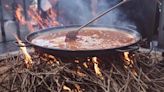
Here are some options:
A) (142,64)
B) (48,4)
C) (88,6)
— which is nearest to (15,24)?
(48,4)

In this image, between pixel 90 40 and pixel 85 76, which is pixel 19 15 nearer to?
pixel 90 40

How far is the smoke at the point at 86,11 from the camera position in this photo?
616 centimetres

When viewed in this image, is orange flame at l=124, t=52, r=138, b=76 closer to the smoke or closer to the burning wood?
the smoke

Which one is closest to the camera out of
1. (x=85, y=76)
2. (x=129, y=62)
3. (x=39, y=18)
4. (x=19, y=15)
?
(x=85, y=76)

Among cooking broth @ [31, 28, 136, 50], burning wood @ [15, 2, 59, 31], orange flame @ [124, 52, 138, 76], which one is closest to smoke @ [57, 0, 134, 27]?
burning wood @ [15, 2, 59, 31]

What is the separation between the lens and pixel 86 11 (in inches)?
264

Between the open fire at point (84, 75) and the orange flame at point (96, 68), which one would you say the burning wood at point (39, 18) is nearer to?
the open fire at point (84, 75)

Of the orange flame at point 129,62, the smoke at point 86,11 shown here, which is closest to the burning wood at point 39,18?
the smoke at point 86,11

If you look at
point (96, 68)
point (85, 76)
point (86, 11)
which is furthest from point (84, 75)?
point (86, 11)

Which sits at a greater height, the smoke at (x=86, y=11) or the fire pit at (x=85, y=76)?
the smoke at (x=86, y=11)

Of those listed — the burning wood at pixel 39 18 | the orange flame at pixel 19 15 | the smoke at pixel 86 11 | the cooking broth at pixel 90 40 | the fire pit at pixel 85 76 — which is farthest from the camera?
the burning wood at pixel 39 18

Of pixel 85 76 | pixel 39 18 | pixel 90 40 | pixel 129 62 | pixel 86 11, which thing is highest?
pixel 86 11

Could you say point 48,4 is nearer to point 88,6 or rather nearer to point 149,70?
point 88,6

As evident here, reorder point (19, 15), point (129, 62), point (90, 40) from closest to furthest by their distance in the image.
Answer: point (129, 62), point (90, 40), point (19, 15)
